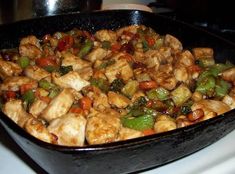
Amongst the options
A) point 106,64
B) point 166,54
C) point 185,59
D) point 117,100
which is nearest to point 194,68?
point 185,59

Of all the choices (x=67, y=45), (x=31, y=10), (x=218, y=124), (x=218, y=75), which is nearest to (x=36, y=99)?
(x=67, y=45)

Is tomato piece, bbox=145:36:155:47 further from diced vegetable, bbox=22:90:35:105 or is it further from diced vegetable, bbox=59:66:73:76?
diced vegetable, bbox=22:90:35:105

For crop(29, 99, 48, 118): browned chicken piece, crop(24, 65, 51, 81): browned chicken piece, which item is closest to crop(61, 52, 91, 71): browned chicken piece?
crop(24, 65, 51, 81): browned chicken piece

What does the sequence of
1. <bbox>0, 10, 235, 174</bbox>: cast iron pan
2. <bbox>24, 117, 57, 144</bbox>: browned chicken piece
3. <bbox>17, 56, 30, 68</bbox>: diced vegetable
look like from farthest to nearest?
<bbox>17, 56, 30, 68</bbox>: diced vegetable → <bbox>24, 117, 57, 144</bbox>: browned chicken piece → <bbox>0, 10, 235, 174</bbox>: cast iron pan

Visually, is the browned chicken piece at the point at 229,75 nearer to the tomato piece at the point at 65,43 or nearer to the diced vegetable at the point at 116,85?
the diced vegetable at the point at 116,85

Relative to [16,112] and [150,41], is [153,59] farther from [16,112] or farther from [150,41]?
[16,112]

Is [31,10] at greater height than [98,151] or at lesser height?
greater

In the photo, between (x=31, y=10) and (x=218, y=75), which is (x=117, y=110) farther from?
(x=31, y=10)
